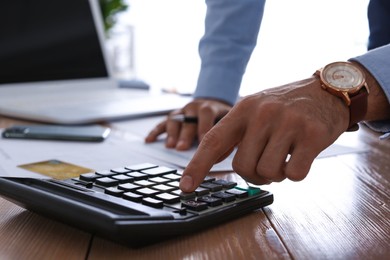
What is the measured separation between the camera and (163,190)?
483 mm

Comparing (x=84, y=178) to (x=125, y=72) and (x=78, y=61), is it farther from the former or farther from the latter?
(x=125, y=72)

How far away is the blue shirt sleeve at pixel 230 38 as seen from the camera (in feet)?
3.62

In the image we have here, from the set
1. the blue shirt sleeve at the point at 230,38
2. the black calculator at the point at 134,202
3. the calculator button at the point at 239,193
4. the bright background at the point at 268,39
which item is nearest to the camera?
the black calculator at the point at 134,202

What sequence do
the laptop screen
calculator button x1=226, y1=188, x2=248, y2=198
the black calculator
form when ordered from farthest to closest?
the laptop screen < calculator button x1=226, y1=188, x2=248, y2=198 < the black calculator

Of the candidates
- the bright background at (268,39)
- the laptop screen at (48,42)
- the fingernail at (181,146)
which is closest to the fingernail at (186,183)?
the fingernail at (181,146)

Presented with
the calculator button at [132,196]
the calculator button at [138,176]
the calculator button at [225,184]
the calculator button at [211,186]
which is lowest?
the calculator button at [225,184]

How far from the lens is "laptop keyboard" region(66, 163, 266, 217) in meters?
0.45

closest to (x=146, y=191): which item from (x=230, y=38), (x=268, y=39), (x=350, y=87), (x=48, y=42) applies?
(x=350, y=87)

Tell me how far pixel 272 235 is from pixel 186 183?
0.31ft

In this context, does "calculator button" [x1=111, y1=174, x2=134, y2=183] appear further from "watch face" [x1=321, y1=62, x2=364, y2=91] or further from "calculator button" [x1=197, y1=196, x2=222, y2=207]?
"watch face" [x1=321, y1=62, x2=364, y2=91]

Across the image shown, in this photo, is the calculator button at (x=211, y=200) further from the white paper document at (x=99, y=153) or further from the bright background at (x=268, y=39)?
the bright background at (x=268, y=39)

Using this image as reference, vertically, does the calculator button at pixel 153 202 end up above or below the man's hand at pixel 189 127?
above

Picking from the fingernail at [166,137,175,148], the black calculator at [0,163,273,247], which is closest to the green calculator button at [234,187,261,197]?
the black calculator at [0,163,273,247]

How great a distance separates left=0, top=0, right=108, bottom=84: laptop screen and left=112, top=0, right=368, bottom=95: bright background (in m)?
0.59
